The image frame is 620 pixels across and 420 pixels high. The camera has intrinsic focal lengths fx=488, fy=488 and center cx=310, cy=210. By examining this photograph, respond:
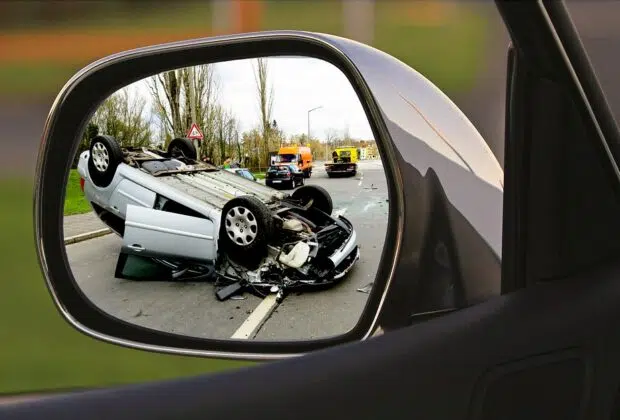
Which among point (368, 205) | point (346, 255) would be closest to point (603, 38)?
point (368, 205)

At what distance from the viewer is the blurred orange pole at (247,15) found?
1.45 m

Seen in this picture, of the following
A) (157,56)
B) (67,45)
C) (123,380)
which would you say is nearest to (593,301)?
(157,56)

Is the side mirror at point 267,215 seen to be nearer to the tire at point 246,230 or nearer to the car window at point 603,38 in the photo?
the tire at point 246,230

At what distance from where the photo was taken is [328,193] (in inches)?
46.3

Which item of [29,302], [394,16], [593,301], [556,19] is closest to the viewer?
[556,19]

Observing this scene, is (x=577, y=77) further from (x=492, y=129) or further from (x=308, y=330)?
(x=308, y=330)

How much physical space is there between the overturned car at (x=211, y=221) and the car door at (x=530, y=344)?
0.72 feet

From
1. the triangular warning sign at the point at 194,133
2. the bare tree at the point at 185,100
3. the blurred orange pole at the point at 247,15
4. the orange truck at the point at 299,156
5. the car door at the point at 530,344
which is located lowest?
the car door at the point at 530,344

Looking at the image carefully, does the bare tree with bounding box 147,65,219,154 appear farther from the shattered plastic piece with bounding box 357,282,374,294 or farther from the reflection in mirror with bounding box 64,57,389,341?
the shattered plastic piece with bounding box 357,282,374,294

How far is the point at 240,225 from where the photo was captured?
1173mm

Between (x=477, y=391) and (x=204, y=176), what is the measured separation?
0.79 m

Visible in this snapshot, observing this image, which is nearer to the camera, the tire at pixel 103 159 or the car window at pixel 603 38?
the car window at pixel 603 38

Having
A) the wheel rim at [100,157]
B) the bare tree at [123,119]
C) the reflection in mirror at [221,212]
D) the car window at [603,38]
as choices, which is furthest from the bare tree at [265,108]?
the car window at [603,38]

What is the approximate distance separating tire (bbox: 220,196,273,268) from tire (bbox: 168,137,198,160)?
17 cm
